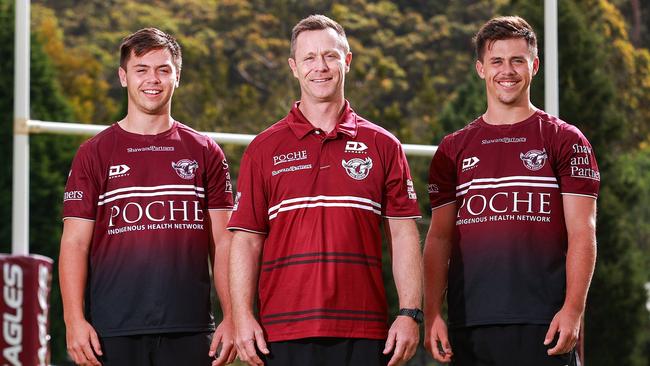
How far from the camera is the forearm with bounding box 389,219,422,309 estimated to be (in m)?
3.44

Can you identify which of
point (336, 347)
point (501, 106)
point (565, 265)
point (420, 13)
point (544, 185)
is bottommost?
point (336, 347)

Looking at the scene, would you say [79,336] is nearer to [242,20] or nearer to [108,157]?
[108,157]

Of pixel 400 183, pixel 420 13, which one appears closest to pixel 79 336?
pixel 400 183

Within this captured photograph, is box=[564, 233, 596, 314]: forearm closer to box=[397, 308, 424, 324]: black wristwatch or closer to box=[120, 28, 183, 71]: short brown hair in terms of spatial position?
box=[397, 308, 424, 324]: black wristwatch

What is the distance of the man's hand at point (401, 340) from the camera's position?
3.35 meters

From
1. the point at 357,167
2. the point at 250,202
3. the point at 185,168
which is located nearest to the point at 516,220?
the point at 357,167

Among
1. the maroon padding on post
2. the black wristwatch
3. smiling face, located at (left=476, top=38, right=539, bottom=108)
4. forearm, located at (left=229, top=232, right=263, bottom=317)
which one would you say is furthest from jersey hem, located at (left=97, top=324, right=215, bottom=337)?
the maroon padding on post

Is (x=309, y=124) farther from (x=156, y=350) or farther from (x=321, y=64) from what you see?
(x=156, y=350)

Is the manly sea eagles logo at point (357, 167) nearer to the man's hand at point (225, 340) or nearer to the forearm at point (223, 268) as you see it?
the forearm at point (223, 268)

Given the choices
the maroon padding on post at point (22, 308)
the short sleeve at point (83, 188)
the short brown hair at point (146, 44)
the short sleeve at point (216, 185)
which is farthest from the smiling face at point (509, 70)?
the maroon padding on post at point (22, 308)

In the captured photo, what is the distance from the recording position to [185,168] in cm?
379

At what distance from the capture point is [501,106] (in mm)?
3805

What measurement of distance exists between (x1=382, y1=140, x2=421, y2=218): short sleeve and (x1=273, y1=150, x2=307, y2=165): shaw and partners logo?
26 cm

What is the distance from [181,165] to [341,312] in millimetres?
790
